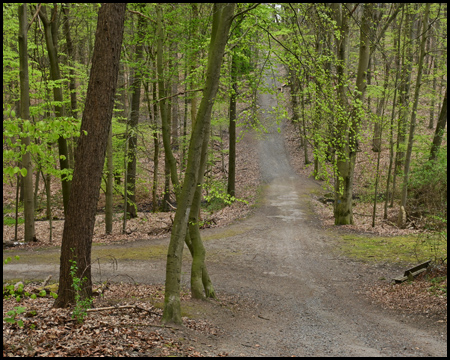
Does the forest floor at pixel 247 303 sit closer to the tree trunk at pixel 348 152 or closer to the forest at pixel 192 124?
the forest at pixel 192 124

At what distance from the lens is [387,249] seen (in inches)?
501

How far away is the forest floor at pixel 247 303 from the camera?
5.11 m

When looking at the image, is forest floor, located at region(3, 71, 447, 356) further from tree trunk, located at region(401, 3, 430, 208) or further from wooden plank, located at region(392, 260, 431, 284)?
tree trunk, located at region(401, 3, 430, 208)

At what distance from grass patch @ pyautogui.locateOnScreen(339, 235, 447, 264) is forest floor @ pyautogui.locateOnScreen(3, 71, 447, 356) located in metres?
0.45

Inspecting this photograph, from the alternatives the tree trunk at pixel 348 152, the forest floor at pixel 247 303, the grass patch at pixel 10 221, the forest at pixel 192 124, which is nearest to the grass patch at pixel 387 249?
the forest at pixel 192 124

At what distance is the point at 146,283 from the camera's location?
9.65 metres

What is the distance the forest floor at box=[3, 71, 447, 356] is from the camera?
201 inches

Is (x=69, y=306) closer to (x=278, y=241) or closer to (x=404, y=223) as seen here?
(x=278, y=241)

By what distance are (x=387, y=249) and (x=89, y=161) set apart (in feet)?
→ 34.6

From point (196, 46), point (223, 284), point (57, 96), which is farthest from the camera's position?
point (57, 96)

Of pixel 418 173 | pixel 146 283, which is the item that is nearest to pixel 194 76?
pixel 146 283

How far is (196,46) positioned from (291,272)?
22.8 feet

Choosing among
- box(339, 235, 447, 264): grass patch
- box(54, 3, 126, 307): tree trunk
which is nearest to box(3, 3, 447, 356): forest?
box(54, 3, 126, 307): tree trunk

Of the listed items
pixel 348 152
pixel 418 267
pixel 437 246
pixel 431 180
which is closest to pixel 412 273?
pixel 418 267
